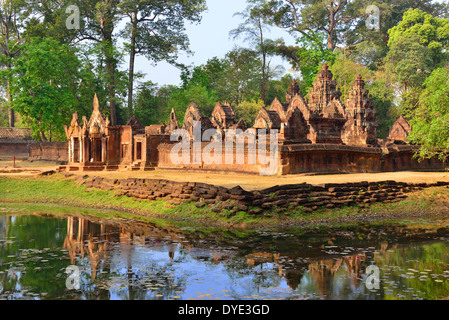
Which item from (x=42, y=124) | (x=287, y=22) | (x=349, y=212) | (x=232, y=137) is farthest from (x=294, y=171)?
(x=287, y=22)

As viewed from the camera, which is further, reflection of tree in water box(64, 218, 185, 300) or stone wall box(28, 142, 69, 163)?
stone wall box(28, 142, 69, 163)

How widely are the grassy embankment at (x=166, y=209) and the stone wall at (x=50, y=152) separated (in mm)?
11487

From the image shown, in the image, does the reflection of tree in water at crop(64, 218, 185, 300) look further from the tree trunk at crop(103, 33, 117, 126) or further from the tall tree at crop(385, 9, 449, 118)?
the tall tree at crop(385, 9, 449, 118)

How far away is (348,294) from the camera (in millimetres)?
8219

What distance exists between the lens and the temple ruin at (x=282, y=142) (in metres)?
21.2

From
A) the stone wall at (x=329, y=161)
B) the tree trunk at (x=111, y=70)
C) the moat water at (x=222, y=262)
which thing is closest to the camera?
the moat water at (x=222, y=262)

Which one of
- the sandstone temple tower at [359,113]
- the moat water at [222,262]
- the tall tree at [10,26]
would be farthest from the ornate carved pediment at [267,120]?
the tall tree at [10,26]

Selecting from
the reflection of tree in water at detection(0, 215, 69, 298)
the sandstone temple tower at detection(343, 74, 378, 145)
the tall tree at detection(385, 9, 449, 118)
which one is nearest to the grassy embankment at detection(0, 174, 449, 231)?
the reflection of tree in water at detection(0, 215, 69, 298)

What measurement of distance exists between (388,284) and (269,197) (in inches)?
258

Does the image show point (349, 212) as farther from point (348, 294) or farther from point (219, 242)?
point (348, 294)

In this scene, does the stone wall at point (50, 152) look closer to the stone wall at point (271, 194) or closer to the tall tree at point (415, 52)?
the stone wall at point (271, 194)

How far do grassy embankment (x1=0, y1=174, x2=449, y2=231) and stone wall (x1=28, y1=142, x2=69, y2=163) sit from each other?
11.5m

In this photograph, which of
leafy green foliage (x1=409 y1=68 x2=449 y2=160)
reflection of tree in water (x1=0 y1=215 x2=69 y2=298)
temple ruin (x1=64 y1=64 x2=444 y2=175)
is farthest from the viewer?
temple ruin (x1=64 y1=64 x2=444 y2=175)

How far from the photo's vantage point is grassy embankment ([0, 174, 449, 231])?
1467 cm
